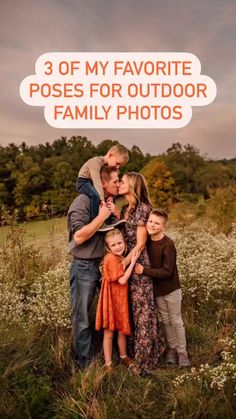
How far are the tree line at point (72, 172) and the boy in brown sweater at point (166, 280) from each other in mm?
6645

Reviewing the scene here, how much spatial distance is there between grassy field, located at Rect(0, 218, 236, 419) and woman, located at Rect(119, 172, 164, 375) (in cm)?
21

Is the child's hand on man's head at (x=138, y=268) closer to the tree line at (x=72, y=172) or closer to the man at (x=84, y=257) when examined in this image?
the man at (x=84, y=257)

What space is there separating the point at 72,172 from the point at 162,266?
9706mm

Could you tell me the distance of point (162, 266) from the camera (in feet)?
14.7

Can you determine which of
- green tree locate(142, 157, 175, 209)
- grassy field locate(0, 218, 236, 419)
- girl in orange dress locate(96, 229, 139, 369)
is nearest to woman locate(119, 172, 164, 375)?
girl in orange dress locate(96, 229, 139, 369)

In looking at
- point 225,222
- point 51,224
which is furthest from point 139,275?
point 225,222

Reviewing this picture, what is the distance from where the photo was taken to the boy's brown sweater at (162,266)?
4.39 meters

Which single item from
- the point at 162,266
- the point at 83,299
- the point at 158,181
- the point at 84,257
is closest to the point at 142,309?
the point at 162,266

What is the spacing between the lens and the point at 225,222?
11.1 metres

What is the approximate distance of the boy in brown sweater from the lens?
4.38 meters

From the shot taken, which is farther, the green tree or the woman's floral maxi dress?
the green tree

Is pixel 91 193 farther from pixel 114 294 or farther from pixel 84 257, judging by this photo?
pixel 114 294

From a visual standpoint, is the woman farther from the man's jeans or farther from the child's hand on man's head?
the man's jeans

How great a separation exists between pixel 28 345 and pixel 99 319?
770mm
